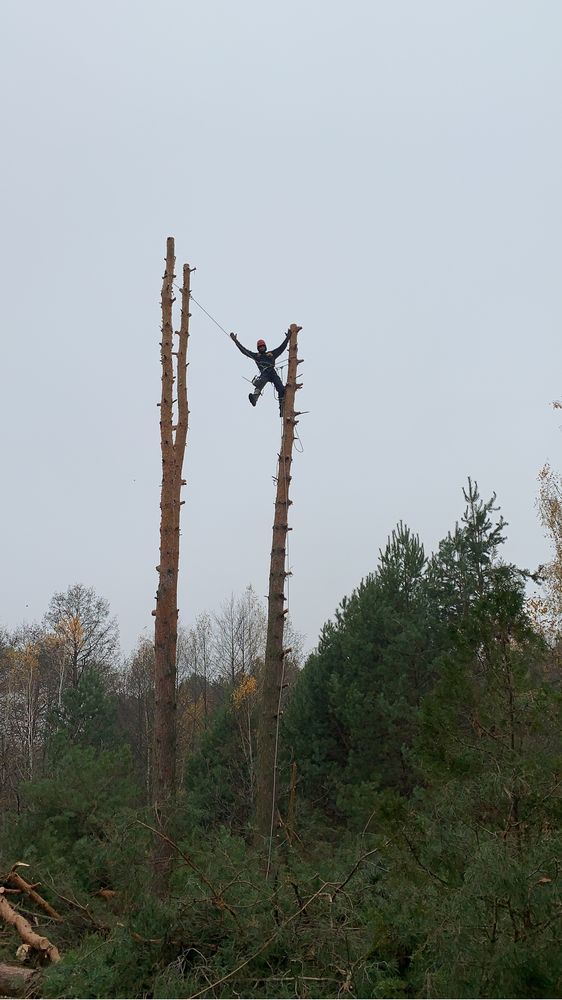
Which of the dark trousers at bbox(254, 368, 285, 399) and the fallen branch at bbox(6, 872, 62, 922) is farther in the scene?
the dark trousers at bbox(254, 368, 285, 399)

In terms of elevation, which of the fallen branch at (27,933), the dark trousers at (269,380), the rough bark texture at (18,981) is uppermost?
the dark trousers at (269,380)

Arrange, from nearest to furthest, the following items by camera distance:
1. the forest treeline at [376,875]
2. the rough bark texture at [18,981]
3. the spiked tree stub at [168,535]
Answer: the forest treeline at [376,875], the rough bark texture at [18,981], the spiked tree stub at [168,535]

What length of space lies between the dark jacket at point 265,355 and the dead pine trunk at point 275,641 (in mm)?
142

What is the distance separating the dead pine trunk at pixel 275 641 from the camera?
10.2 metres

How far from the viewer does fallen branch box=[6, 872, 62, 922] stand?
8.91 m

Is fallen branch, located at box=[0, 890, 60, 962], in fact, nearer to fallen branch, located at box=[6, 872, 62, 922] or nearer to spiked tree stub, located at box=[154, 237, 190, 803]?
fallen branch, located at box=[6, 872, 62, 922]

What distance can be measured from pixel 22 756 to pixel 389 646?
19.3 meters

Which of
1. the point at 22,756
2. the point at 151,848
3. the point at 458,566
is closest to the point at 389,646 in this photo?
the point at 458,566

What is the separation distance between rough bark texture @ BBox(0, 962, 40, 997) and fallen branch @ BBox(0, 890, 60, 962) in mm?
306

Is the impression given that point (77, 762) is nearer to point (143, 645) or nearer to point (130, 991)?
point (130, 991)

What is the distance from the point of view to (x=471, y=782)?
486 cm

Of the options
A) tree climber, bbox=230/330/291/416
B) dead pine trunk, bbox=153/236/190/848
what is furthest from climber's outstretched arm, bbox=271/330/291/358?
dead pine trunk, bbox=153/236/190/848

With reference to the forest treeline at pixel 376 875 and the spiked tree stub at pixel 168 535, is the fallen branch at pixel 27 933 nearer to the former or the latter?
the forest treeline at pixel 376 875

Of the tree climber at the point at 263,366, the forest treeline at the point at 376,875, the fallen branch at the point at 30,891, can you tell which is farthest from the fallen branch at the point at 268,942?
the tree climber at the point at 263,366
